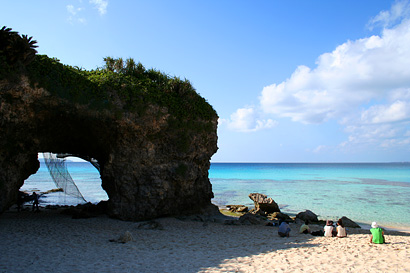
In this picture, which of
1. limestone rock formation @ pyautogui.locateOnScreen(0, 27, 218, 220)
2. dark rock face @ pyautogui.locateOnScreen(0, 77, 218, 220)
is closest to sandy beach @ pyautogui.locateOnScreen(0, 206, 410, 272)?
dark rock face @ pyautogui.locateOnScreen(0, 77, 218, 220)

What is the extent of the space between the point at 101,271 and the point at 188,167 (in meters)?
9.19

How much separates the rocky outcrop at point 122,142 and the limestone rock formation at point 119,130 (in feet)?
0.14

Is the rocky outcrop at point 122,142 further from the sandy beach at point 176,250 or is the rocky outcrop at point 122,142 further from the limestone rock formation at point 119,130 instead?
the sandy beach at point 176,250

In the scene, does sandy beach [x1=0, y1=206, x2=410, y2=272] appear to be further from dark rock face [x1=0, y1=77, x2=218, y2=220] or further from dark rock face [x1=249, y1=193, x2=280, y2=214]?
dark rock face [x1=249, y1=193, x2=280, y2=214]

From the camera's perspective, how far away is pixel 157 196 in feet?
49.1

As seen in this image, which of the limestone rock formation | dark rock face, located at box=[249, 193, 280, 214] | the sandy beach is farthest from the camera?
dark rock face, located at box=[249, 193, 280, 214]

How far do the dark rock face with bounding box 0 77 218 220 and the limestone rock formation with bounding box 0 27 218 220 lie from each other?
0.14ft

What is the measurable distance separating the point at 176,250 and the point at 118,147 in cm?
685

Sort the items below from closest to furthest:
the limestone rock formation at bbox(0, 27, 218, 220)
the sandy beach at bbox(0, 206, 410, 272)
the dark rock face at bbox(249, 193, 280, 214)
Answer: the sandy beach at bbox(0, 206, 410, 272), the limestone rock formation at bbox(0, 27, 218, 220), the dark rock face at bbox(249, 193, 280, 214)

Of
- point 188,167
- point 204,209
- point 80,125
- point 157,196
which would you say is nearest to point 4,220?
point 80,125

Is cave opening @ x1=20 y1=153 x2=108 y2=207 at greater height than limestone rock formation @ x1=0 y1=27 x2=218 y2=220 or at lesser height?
lesser

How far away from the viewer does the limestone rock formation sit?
12.2 m

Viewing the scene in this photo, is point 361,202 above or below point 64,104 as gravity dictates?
below

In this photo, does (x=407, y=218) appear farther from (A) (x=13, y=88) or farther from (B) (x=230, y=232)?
(A) (x=13, y=88)
